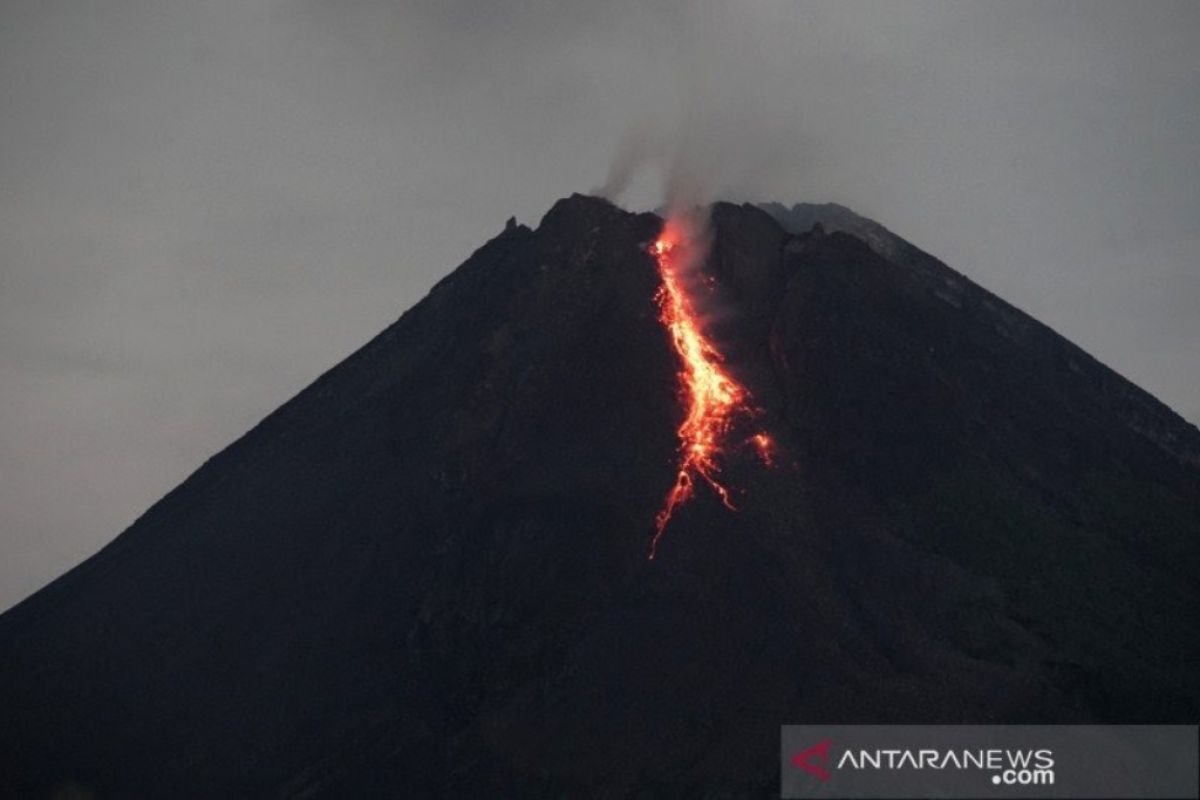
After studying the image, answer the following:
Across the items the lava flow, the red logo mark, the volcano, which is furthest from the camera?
the lava flow

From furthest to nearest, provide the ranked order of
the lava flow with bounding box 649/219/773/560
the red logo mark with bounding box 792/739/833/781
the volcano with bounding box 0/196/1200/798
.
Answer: the lava flow with bounding box 649/219/773/560 → the volcano with bounding box 0/196/1200/798 → the red logo mark with bounding box 792/739/833/781

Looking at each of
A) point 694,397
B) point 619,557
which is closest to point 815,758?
point 619,557

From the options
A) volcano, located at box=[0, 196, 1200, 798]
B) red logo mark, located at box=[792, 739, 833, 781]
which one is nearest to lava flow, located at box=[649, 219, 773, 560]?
volcano, located at box=[0, 196, 1200, 798]

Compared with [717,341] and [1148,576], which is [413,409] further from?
[1148,576]

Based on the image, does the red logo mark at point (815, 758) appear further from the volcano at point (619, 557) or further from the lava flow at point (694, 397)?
the lava flow at point (694, 397)

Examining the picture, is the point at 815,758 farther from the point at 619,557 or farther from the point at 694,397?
the point at 694,397

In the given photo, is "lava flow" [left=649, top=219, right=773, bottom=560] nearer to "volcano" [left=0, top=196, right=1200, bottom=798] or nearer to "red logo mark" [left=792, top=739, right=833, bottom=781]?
"volcano" [left=0, top=196, right=1200, bottom=798]

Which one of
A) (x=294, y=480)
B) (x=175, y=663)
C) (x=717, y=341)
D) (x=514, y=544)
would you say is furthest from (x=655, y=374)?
(x=175, y=663)
